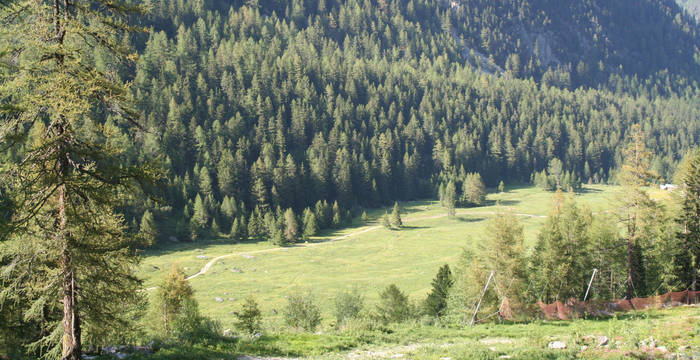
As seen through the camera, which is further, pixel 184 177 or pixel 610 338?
pixel 184 177

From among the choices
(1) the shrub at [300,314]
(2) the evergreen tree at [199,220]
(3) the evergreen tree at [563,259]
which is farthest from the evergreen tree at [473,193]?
(1) the shrub at [300,314]

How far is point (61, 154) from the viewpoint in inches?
512

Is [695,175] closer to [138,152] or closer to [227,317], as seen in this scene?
[227,317]

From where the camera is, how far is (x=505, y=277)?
35.1 m

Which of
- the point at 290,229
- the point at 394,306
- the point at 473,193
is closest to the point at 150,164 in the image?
the point at 394,306

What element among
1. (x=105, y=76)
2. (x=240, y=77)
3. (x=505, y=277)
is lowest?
(x=505, y=277)

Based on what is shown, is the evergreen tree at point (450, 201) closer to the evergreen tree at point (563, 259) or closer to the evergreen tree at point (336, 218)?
the evergreen tree at point (336, 218)

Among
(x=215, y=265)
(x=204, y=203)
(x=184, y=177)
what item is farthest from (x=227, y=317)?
(x=184, y=177)

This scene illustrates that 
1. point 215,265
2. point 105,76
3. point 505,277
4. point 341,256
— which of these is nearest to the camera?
point 105,76

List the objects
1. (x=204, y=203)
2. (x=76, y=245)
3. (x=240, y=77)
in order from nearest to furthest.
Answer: (x=76, y=245) < (x=204, y=203) < (x=240, y=77)

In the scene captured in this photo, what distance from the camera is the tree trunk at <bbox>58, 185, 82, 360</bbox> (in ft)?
43.0

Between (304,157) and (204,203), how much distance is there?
56022 millimetres

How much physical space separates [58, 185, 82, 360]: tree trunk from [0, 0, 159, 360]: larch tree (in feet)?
0.10

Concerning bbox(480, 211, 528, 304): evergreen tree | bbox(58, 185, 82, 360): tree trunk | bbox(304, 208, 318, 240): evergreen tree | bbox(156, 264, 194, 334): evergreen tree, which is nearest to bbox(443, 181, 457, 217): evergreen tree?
bbox(304, 208, 318, 240): evergreen tree
